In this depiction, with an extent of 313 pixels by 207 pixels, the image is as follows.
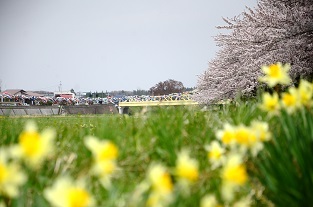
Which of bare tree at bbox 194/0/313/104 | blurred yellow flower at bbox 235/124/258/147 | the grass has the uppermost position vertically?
bare tree at bbox 194/0/313/104

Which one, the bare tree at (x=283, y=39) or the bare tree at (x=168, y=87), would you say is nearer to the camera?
the bare tree at (x=283, y=39)

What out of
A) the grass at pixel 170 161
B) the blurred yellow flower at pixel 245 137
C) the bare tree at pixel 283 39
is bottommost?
the grass at pixel 170 161

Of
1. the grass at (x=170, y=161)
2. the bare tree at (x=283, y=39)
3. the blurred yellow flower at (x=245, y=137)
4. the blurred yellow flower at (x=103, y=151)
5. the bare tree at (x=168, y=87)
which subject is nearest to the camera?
the blurred yellow flower at (x=103, y=151)

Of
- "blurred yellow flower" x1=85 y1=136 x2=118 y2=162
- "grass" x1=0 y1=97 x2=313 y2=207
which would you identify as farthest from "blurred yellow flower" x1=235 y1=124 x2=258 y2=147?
"blurred yellow flower" x1=85 y1=136 x2=118 y2=162

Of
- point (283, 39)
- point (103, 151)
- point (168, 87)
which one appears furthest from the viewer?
point (168, 87)

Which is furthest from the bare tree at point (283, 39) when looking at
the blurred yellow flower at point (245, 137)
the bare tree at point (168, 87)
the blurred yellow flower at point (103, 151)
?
the bare tree at point (168, 87)

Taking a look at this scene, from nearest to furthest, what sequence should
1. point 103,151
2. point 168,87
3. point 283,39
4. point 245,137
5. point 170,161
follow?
point 103,151
point 245,137
point 170,161
point 283,39
point 168,87

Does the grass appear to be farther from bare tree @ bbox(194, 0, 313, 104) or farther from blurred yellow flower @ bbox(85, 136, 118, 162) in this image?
bare tree @ bbox(194, 0, 313, 104)

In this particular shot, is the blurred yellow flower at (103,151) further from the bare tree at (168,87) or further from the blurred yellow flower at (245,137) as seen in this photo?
the bare tree at (168,87)

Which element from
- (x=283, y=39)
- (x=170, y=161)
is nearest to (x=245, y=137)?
(x=170, y=161)

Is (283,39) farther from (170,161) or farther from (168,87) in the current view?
(168,87)

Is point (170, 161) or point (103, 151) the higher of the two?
point (103, 151)

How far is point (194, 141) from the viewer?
10.0 ft

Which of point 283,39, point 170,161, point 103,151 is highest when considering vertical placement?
point 283,39
